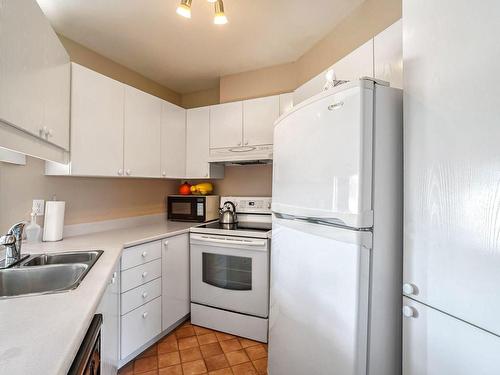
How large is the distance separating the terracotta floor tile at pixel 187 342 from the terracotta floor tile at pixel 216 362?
22 centimetres

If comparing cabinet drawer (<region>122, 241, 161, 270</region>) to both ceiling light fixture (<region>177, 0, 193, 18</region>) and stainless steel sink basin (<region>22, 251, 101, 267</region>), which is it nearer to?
stainless steel sink basin (<region>22, 251, 101, 267</region>)

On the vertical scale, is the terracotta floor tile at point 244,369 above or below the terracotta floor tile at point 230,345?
below

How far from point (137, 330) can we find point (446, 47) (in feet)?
7.50

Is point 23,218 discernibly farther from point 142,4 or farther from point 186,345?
point 142,4

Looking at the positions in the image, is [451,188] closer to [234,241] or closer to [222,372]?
[234,241]

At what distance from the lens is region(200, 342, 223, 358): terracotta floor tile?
75.1 inches

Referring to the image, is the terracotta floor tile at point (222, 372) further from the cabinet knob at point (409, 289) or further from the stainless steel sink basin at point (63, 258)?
the cabinet knob at point (409, 289)

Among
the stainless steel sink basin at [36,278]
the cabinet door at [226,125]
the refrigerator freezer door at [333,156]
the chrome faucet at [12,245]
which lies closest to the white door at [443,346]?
the refrigerator freezer door at [333,156]

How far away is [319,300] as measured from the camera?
1109 mm

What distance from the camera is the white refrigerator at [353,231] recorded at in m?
0.95

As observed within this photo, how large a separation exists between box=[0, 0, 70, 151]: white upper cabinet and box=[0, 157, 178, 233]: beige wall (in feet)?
1.46

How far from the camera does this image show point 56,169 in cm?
172

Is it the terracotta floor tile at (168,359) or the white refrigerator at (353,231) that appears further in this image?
the terracotta floor tile at (168,359)

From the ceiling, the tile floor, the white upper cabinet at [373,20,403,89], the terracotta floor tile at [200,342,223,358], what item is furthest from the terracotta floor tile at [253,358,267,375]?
the ceiling
